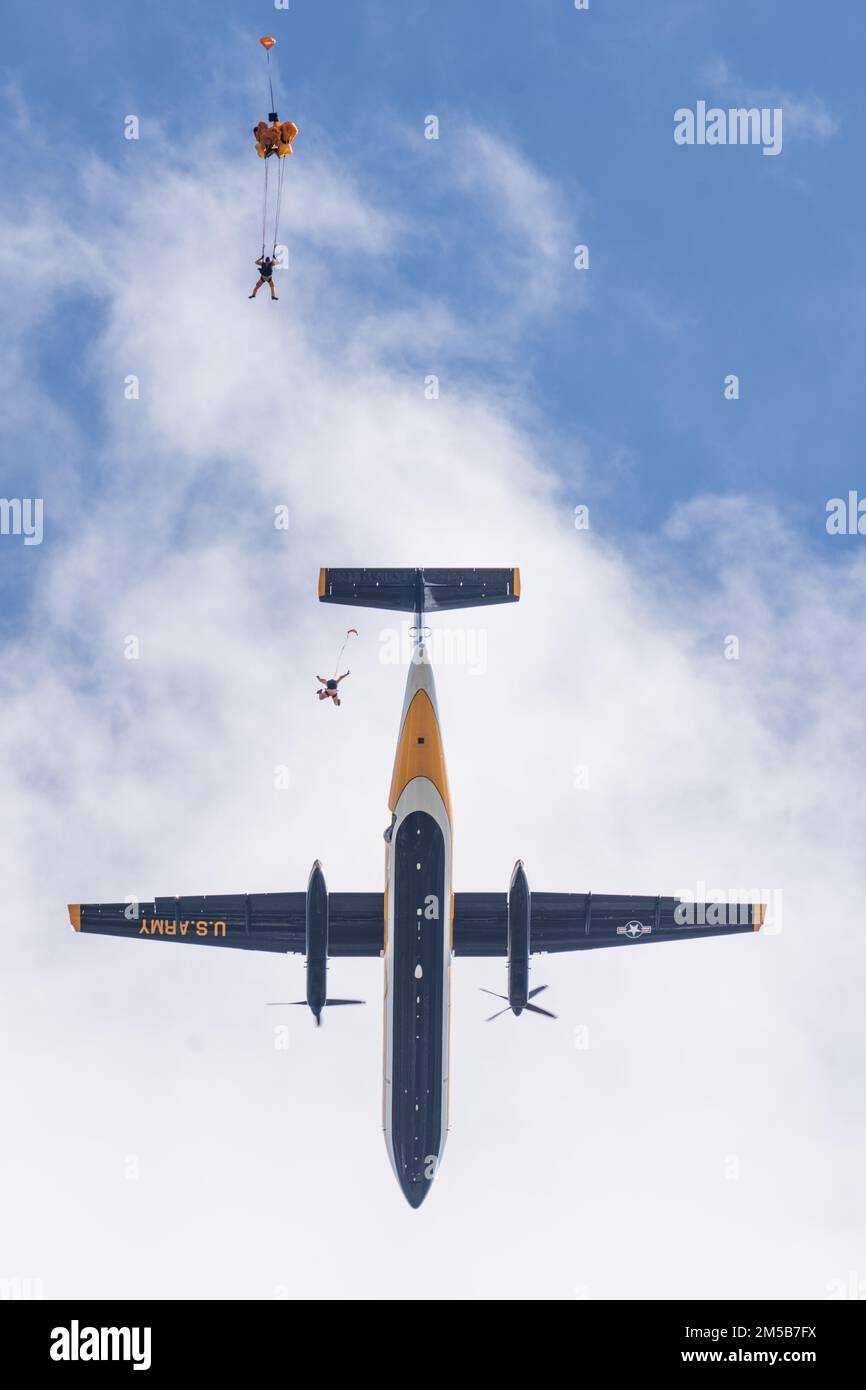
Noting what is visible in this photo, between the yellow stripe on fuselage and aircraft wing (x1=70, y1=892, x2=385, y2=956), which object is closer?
the yellow stripe on fuselage

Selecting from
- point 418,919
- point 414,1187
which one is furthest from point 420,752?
point 414,1187

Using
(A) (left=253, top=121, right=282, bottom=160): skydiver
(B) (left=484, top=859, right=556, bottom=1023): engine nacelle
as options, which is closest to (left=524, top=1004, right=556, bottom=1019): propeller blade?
(B) (left=484, top=859, right=556, bottom=1023): engine nacelle

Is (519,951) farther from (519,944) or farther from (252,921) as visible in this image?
(252,921)

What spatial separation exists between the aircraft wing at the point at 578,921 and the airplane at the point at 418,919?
0.13 ft

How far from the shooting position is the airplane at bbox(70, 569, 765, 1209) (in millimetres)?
69250

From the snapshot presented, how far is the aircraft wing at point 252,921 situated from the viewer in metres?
74.3

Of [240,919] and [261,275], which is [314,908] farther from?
[261,275]

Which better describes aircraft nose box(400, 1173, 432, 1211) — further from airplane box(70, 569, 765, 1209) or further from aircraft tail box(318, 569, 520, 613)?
aircraft tail box(318, 569, 520, 613)

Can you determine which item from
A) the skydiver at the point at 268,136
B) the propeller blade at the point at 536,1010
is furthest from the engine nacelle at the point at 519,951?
the skydiver at the point at 268,136

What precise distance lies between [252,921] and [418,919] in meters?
8.81

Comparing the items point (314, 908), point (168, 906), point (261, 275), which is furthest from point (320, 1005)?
point (261, 275)

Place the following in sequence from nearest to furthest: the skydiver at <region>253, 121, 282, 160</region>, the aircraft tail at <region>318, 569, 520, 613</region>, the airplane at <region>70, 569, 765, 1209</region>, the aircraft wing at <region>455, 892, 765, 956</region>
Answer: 1. the skydiver at <region>253, 121, 282, 160</region>
2. the airplane at <region>70, 569, 765, 1209</region>
3. the aircraft tail at <region>318, 569, 520, 613</region>
4. the aircraft wing at <region>455, 892, 765, 956</region>

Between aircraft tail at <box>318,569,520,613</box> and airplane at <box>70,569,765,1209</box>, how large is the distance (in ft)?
0.13

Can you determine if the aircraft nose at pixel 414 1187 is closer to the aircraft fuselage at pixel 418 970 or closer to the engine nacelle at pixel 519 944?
the aircraft fuselage at pixel 418 970
